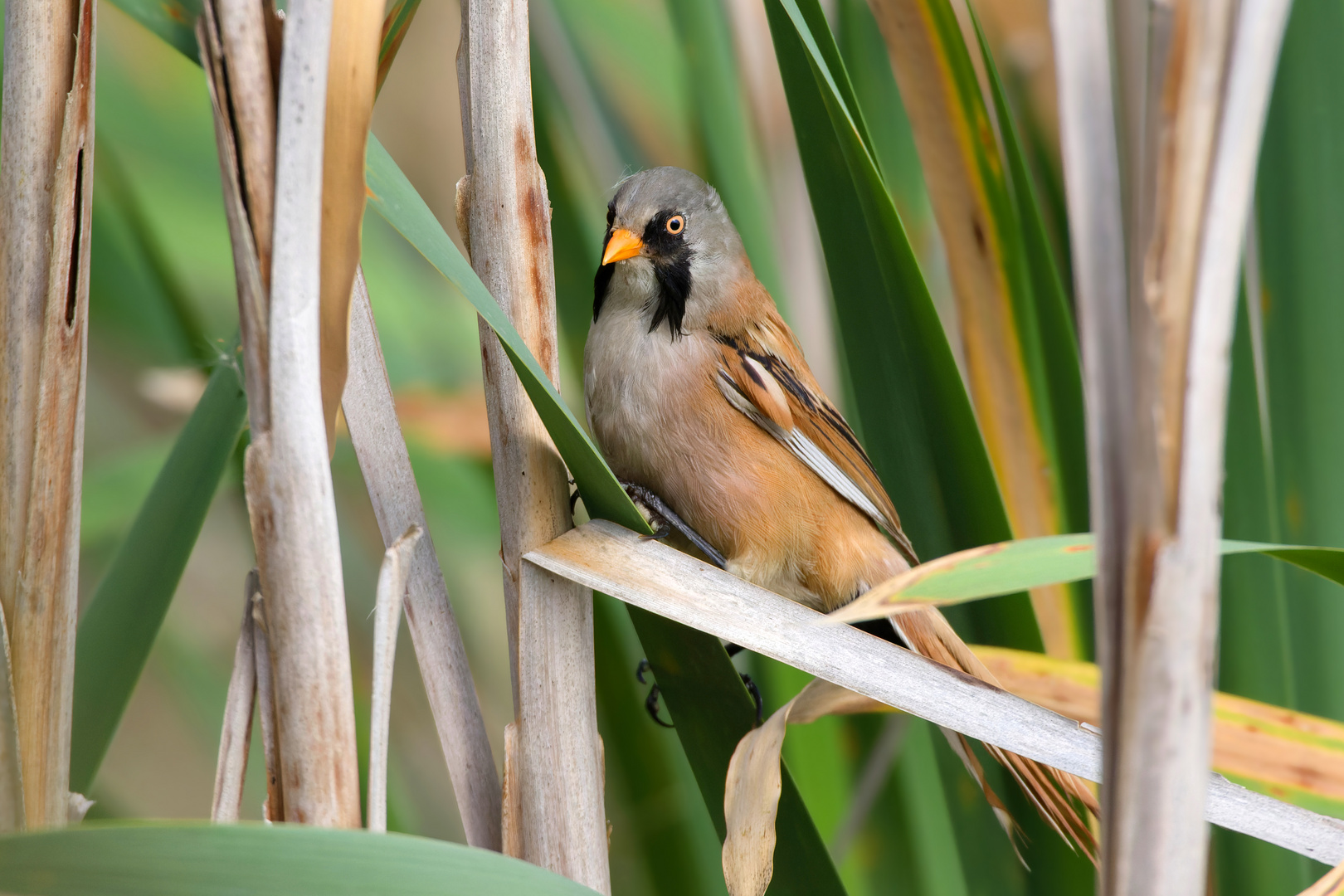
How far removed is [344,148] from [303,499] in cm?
25

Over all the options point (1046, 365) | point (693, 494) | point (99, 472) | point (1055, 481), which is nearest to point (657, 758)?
point (693, 494)

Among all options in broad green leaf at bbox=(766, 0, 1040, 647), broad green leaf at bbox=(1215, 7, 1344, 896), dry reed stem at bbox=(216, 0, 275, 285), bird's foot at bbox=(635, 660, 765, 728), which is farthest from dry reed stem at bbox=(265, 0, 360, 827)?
broad green leaf at bbox=(1215, 7, 1344, 896)

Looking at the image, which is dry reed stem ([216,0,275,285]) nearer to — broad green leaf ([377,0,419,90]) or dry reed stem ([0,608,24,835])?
broad green leaf ([377,0,419,90])

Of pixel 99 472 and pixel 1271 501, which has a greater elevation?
pixel 1271 501

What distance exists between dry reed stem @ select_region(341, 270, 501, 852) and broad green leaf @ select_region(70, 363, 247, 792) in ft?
0.36

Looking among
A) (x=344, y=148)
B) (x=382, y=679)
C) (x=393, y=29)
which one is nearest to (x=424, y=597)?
(x=382, y=679)

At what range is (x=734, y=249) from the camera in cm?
155

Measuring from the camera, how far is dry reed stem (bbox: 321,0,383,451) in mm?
643

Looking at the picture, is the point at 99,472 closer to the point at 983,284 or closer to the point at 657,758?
the point at 657,758

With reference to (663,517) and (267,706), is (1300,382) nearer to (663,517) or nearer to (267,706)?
(663,517)

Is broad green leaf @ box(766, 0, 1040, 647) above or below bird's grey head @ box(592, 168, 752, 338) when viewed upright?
below

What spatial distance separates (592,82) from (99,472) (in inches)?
39.1

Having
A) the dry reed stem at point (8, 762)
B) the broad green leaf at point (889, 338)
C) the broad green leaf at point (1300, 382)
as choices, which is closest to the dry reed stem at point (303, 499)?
the dry reed stem at point (8, 762)

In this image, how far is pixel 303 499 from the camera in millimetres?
636
